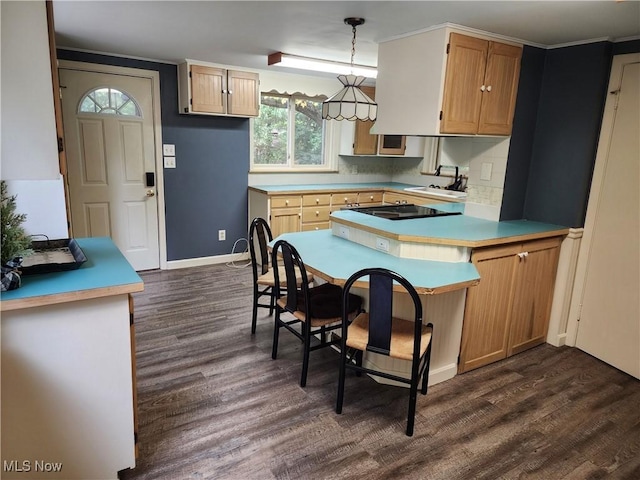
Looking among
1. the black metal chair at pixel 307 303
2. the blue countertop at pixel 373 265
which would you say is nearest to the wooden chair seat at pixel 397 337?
the black metal chair at pixel 307 303

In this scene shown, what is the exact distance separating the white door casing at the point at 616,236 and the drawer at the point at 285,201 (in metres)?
2.80

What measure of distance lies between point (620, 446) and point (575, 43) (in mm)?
2547

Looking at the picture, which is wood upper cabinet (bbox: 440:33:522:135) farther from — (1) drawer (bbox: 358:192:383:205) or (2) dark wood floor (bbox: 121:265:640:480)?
(1) drawer (bbox: 358:192:383:205)

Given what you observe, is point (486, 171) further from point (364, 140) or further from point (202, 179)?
point (202, 179)

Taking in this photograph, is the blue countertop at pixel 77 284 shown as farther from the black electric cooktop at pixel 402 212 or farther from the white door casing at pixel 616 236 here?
the white door casing at pixel 616 236

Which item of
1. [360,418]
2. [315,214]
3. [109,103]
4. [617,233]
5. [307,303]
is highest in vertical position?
[109,103]

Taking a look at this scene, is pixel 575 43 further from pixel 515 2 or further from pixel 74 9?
pixel 74 9

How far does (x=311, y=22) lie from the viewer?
2664mm

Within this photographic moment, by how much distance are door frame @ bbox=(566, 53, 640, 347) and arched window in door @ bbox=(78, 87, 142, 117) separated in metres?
4.05

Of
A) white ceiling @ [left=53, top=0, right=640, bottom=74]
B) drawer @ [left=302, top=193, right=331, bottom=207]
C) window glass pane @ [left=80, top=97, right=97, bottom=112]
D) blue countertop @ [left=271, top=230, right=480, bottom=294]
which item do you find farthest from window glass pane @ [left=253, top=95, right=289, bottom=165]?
blue countertop @ [left=271, top=230, right=480, bottom=294]

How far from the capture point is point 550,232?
2945 mm

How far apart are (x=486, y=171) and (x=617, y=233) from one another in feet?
3.18

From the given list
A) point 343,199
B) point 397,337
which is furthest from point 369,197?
point 397,337

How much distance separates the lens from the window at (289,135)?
5074 millimetres
